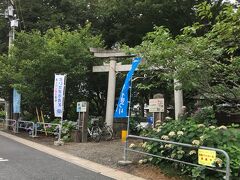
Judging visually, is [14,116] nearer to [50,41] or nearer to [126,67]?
[50,41]

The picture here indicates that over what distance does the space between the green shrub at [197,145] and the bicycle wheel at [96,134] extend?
24.5ft

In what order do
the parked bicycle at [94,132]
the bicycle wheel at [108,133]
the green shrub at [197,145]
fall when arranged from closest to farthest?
the green shrub at [197,145], the parked bicycle at [94,132], the bicycle wheel at [108,133]

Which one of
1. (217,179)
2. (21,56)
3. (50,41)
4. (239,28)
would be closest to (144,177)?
(217,179)

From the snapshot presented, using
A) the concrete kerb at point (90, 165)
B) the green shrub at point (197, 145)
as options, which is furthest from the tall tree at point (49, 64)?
the green shrub at point (197, 145)

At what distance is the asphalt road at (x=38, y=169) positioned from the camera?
9672 millimetres

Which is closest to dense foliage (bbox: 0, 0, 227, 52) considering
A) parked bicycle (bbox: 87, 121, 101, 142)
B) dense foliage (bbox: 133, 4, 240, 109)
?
parked bicycle (bbox: 87, 121, 101, 142)

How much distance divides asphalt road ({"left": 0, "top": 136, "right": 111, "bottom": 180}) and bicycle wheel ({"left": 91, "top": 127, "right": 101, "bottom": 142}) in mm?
4877

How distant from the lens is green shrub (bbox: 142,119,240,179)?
29.6 ft

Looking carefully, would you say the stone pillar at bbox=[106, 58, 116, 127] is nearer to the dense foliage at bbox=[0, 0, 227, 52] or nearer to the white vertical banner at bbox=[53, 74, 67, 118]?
the white vertical banner at bbox=[53, 74, 67, 118]

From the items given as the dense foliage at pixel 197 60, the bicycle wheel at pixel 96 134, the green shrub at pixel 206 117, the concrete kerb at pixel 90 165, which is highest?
the dense foliage at pixel 197 60

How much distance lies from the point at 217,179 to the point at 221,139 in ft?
3.36

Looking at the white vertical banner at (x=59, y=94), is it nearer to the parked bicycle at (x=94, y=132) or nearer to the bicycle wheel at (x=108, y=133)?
the parked bicycle at (x=94, y=132)

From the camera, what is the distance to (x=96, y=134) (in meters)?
18.8

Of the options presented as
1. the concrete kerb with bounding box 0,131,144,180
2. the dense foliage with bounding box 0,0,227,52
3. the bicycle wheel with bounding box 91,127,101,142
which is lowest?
the concrete kerb with bounding box 0,131,144,180
